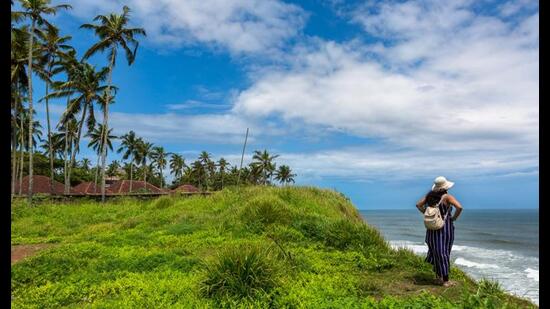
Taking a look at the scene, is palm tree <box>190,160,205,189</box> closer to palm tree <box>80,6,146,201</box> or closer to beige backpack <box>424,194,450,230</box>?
palm tree <box>80,6,146,201</box>

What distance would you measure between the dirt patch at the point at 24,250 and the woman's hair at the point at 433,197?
31.6 ft

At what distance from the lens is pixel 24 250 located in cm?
1059

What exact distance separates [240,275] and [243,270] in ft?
0.28

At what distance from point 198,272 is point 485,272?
20809mm

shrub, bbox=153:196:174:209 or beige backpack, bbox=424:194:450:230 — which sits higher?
beige backpack, bbox=424:194:450:230

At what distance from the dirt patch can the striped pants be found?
9.60 meters

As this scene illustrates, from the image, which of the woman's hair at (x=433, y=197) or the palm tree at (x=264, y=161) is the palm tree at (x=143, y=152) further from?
the woman's hair at (x=433, y=197)

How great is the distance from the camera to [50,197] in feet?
77.0

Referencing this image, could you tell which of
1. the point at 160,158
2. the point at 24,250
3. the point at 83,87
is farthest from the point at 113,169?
the point at 24,250

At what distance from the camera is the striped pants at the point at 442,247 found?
20.7ft

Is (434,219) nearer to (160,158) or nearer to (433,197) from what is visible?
(433,197)

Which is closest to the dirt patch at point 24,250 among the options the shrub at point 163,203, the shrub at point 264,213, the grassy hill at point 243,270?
the grassy hill at point 243,270

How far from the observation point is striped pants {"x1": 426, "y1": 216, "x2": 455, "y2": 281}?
6.31m

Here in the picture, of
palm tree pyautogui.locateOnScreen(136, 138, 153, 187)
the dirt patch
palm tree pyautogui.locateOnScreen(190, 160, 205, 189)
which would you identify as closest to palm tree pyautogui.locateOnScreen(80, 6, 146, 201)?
the dirt patch
